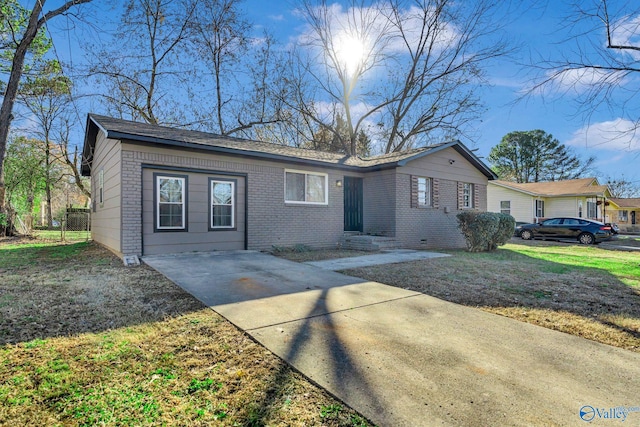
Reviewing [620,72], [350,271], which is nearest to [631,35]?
[620,72]

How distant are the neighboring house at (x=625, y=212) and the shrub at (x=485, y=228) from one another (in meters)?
36.5

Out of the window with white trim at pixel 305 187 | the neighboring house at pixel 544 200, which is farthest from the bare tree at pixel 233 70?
the neighboring house at pixel 544 200

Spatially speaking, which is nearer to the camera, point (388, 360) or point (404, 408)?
point (404, 408)

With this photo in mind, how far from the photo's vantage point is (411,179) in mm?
12086

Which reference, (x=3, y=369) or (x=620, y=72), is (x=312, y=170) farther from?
(x=3, y=369)

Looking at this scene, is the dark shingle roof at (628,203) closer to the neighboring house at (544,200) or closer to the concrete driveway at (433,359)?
the neighboring house at (544,200)

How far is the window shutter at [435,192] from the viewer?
42.1ft

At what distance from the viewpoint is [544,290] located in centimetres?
532

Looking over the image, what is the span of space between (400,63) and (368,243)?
14.9 meters

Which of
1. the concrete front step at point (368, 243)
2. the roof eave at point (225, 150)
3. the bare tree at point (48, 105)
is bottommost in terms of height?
the concrete front step at point (368, 243)

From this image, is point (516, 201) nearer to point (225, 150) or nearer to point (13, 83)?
point (225, 150)

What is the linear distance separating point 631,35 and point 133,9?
19.5 meters

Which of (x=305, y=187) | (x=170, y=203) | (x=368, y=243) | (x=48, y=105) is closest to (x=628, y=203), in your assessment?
(x=368, y=243)

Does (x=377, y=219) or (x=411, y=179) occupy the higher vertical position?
(x=411, y=179)
